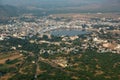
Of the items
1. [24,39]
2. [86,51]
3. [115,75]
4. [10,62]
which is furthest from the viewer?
[24,39]

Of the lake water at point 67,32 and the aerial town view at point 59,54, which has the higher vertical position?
the aerial town view at point 59,54

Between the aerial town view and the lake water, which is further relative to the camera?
the lake water

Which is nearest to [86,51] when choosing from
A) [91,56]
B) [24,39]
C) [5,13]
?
[91,56]

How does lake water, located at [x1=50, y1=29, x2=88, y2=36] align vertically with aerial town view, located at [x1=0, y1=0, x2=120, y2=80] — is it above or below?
below

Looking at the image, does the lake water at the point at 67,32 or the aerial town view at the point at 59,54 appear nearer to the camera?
the aerial town view at the point at 59,54

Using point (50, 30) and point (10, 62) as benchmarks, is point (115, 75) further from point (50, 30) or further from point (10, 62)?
point (50, 30)

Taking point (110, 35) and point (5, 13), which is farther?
point (5, 13)

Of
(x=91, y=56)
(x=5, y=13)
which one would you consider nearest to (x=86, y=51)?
(x=91, y=56)

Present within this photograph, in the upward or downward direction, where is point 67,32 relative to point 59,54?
downward

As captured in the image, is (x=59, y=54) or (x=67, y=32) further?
(x=67, y=32)

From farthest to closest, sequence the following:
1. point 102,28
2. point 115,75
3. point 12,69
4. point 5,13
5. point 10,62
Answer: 1. point 5,13
2. point 102,28
3. point 10,62
4. point 12,69
5. point 115,75
